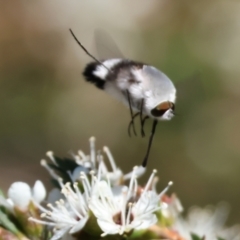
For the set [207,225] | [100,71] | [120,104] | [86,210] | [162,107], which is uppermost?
[120,104]

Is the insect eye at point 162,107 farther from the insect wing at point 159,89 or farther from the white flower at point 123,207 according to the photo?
the white flower at point 123,207

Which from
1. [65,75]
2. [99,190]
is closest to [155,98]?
[99,190]

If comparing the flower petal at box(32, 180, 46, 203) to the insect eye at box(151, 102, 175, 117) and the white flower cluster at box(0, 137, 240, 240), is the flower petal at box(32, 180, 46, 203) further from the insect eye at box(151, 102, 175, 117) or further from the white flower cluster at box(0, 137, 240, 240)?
the insect eye at box(151, 102, 175, 117)

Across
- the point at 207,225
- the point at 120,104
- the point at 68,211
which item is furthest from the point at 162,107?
the point at 120,104

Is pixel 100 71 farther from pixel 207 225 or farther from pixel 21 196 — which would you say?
pixel 207 225

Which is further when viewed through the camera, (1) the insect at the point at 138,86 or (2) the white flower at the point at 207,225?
(2) the white flower at the point at 207,225

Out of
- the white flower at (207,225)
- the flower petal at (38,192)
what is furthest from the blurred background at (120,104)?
the flower petal at (38,192)

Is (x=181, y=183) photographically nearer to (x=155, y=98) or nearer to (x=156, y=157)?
(x=156, y=157)
